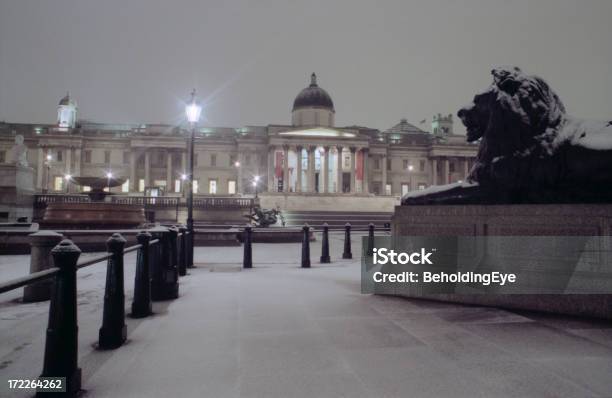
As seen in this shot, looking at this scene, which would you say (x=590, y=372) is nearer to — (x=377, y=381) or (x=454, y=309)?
(x=377, y=381)

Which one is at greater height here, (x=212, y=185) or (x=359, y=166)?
(x=359, y=166)

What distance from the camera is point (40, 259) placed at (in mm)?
7535

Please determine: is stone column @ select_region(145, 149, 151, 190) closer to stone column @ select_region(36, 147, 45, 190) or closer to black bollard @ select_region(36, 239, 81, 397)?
stone column @ select_region(36, 147, 45, 190)

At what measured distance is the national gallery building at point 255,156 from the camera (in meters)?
72.1

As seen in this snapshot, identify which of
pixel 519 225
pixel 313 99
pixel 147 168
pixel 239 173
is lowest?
pixel 519 225

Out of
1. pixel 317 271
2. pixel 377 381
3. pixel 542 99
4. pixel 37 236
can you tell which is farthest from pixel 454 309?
pixel 37 236

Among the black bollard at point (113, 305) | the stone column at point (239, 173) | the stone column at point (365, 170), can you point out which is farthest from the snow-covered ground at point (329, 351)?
the stone column at point (365, 170)

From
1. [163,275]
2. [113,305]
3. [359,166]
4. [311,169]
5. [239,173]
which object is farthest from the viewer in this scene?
[239,173]

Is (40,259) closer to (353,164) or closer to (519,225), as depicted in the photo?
(519,225)

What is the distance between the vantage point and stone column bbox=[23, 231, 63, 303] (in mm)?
7207

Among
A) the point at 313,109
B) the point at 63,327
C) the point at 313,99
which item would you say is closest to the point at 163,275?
the point at 63,327

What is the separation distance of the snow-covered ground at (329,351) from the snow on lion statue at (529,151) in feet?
5.43

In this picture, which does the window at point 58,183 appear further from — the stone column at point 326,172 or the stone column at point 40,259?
the stone column at point 40,259

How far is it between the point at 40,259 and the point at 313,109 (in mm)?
72520
